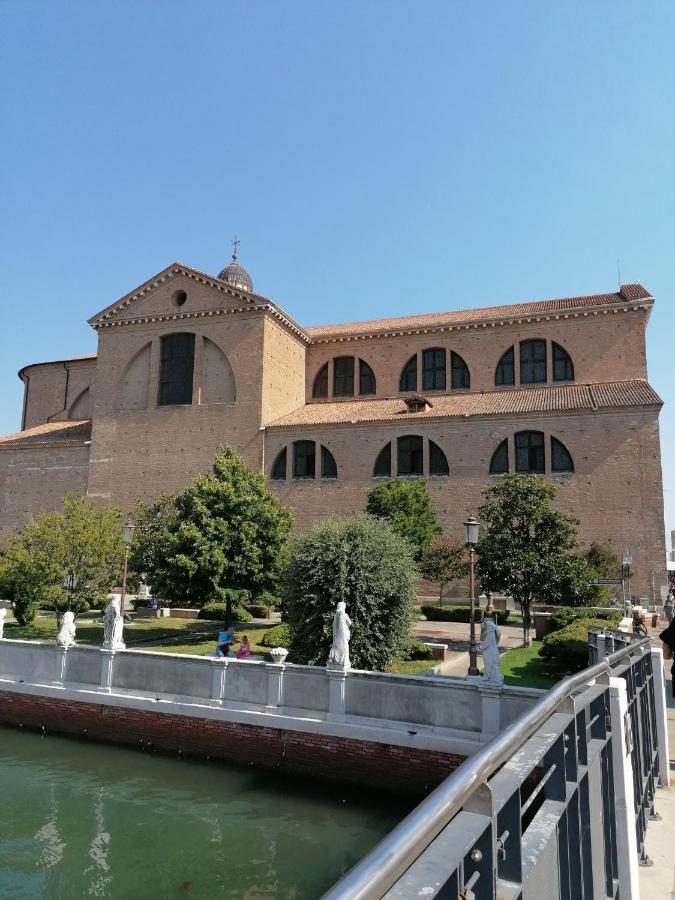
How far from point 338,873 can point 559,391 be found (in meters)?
28.5

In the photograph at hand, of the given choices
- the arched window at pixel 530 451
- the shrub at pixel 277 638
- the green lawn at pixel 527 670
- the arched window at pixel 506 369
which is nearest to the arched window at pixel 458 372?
the arched window at pixel 506 369

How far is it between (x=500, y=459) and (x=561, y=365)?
7825 millimetres

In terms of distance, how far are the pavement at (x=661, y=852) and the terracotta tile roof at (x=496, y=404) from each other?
25.9 meters

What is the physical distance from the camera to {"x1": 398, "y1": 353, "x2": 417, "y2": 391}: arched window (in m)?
38.0

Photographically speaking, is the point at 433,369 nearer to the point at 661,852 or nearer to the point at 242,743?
the point at 242,743

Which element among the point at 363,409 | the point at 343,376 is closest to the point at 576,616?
the point at 363,409

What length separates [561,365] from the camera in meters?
35.3

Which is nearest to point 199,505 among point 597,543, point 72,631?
point 72,631

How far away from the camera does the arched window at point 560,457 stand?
99.0 ft

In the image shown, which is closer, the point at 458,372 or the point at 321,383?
the point at 458,372

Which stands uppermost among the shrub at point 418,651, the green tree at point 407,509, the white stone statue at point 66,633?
the green tree at point 407,509

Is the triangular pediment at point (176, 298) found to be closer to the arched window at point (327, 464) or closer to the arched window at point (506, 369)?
the arched window at point (327, 464)

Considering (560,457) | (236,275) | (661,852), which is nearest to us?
(661,852)

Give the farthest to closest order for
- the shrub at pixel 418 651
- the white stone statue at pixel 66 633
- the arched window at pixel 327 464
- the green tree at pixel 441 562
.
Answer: the arched window at pixel 327 464 → the green tree at pixel 441 562 → the shrub at pixel 418 651 → the white stone statue at pixel 66 633
